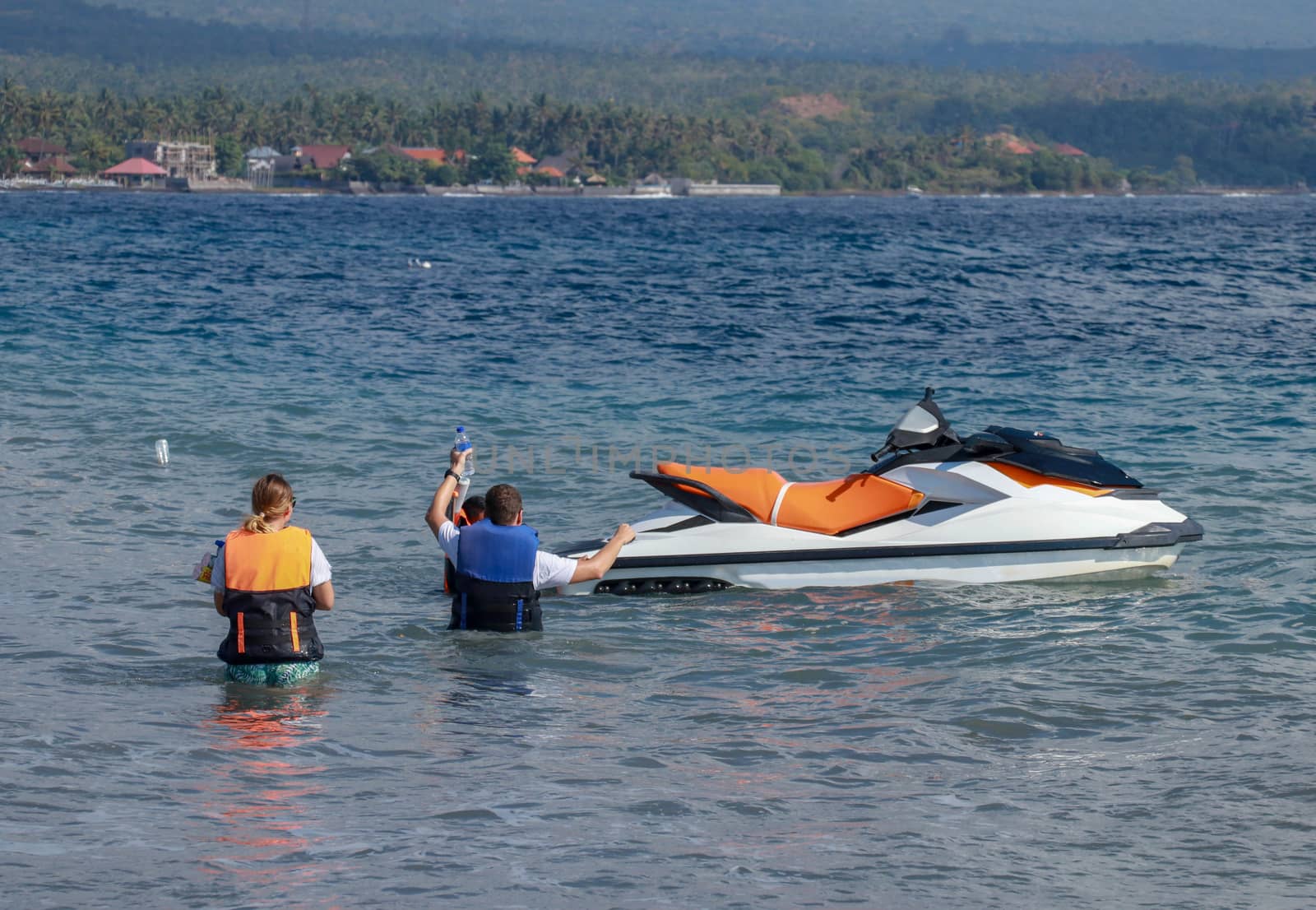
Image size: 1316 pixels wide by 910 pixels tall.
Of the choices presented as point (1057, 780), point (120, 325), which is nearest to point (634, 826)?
point (1057, 780)

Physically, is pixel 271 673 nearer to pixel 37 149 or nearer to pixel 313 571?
pixel 313 571

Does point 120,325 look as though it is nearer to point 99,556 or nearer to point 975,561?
point 99,556

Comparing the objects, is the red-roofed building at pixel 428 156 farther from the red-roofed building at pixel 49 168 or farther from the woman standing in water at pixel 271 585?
the woman standing in water at pixel 271 585

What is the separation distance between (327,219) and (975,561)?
77.9 metres

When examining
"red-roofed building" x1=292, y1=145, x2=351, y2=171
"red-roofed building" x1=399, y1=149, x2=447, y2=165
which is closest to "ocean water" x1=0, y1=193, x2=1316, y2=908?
"red-roofed building" x1=399, y1=149, x2=447, y2=165

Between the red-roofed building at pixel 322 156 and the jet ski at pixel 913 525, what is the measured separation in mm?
177272

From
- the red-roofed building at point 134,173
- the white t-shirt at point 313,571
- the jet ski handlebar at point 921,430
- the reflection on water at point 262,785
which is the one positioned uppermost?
the jet ski handlebar at point 921,430

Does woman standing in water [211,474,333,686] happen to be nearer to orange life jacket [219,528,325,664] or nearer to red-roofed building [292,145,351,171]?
orange life jacket [219,528,325,664]

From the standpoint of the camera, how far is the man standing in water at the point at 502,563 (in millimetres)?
7812

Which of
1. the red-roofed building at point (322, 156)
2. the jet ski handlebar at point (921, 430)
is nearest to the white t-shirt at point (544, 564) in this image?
the jet ski handlebar at point (921, 430)

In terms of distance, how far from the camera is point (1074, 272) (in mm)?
42094

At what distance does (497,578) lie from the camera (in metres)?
7.92

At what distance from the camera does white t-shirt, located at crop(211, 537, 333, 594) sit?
22.7ft

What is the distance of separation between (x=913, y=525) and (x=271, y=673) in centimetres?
417
